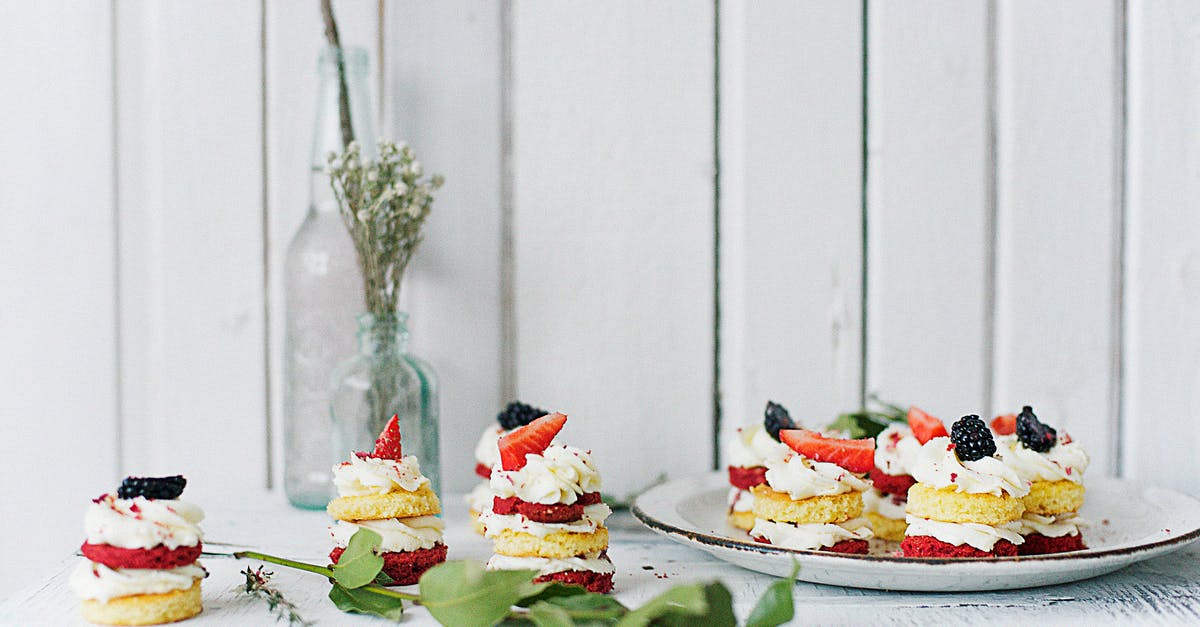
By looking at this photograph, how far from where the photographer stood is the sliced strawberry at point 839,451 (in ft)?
3.53

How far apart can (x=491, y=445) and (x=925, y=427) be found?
519 millimetres

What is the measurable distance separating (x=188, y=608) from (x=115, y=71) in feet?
2.95

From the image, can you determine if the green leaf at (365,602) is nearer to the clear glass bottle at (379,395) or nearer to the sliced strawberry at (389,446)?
the sliced strawberry at (389,446)

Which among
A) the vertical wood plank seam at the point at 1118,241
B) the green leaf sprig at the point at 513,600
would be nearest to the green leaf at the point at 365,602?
the green leaf sprig at the point at 513,600

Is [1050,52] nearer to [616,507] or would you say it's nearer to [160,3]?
[616,507]

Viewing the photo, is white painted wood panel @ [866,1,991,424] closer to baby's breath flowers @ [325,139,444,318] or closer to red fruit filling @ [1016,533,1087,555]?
red fruit filling @ [1016,533,1087,555]

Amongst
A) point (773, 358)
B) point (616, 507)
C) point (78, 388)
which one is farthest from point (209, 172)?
point (773, 358)

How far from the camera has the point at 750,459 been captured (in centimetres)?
121

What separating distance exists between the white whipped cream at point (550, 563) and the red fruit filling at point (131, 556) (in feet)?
0.93

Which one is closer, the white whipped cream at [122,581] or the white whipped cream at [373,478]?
the white whipped cream at [122,581]

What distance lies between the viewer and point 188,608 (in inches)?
35.7

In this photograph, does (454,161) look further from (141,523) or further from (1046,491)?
(1046,491)

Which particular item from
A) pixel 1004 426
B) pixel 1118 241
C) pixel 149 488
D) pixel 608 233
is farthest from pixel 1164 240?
pixel 149 488

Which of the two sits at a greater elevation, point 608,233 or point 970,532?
point 608,233
